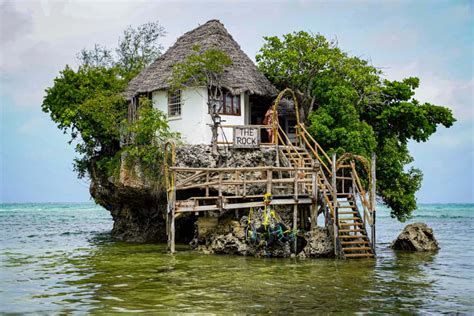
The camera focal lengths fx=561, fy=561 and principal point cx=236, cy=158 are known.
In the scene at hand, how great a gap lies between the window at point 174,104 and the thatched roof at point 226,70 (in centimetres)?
70

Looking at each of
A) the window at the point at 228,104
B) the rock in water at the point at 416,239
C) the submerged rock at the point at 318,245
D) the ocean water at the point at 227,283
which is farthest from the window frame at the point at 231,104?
the rock in water at the point at 416,239

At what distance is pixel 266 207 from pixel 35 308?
9993 mm

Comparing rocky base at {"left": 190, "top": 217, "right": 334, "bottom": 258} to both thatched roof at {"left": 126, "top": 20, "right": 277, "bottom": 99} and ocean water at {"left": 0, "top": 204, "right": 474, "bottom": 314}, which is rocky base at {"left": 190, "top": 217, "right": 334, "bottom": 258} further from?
thatched roof at {"left": 126, "top": 20, "right": 277, "bottom": 99}

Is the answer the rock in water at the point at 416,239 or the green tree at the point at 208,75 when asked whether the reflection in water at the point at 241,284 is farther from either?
the green tree at the point at 208,75

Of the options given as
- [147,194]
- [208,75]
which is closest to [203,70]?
[208,75]

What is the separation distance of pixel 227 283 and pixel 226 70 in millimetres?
12213

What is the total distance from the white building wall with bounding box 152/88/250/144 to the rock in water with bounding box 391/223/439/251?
8.81 m

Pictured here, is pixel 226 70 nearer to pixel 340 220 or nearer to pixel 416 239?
pixel 340 220

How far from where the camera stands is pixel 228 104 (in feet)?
82.8

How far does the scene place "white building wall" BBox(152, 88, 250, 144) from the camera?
81.3ft

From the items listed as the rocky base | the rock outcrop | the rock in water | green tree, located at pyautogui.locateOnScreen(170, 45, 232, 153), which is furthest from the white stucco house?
the rock in water

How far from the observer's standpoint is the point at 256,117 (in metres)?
27.9

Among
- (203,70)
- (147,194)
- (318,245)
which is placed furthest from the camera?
(147,194)

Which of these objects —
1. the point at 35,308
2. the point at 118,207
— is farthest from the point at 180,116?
the point at 35,308
